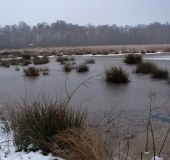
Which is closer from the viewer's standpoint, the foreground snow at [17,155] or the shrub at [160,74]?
the foreground snow at [17,155]

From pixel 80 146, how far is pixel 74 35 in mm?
117179

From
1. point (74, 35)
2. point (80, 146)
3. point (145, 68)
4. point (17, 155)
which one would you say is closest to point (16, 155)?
point (17, 155)

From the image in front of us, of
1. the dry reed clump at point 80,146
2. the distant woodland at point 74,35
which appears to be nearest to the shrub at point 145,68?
the dry reed clump at point 80,146

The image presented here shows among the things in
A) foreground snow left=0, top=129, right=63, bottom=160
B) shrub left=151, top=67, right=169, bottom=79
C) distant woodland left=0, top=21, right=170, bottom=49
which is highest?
distant woodland left=0, top=21, right=170, bottom=49

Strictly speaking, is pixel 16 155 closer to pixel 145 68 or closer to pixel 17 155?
pixel 17 155

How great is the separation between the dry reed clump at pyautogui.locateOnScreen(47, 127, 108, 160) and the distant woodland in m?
105

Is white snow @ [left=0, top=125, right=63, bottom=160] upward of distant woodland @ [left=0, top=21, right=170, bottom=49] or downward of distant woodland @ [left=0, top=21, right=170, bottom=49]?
downward

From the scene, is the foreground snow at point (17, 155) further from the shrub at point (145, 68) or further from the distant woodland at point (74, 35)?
the distant woodland at point (74, 35)

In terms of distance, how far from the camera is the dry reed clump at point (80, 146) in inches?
122

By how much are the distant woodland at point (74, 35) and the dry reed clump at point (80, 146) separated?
345 ft

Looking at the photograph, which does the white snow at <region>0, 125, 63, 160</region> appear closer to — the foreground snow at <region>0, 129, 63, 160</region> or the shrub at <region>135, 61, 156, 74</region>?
the foreground snow at <region>0, 129, 63, 160</region>

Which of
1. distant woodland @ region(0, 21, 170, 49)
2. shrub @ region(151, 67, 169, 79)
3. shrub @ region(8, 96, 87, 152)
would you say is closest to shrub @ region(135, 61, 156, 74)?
shrub @ region(151, 67, 169, 79)

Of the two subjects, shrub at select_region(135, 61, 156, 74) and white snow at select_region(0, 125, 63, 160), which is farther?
shrub at select_region(135, 61, 156, 74)

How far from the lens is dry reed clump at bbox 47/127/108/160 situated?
3104 mm
